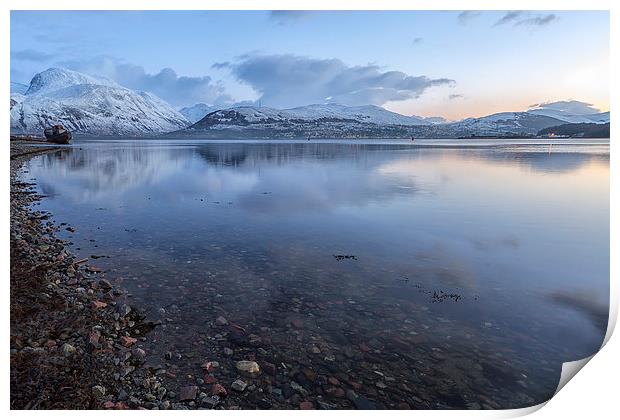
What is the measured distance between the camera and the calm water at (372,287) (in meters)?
6.52

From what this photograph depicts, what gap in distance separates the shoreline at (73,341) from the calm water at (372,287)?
0.45m

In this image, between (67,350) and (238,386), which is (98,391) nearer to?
(67,350)

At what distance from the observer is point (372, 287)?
9719 millimetres

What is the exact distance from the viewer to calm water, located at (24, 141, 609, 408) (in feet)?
21.4

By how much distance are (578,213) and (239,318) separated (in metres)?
18.5

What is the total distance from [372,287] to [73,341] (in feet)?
21.3

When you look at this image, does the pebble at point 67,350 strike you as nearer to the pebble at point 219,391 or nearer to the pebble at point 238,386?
the pebble at point 219,391

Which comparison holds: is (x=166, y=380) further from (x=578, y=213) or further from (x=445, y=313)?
(x=578, y=213)

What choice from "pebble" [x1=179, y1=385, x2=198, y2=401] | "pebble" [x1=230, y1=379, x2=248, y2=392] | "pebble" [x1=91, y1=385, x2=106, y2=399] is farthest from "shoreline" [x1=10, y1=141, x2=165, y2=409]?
"pebble" [x1=230, y1=379, x2=248, y2=392]

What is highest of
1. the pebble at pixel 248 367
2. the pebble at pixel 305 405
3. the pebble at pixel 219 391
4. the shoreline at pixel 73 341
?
the shoreline at pixel 73 341

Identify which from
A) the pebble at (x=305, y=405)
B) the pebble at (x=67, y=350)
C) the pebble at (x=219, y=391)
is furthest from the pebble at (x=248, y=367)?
the pebble at (x=67, y=350)

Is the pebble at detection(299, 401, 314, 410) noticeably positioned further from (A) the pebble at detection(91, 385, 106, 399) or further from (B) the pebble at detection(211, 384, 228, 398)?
(A) the pebble at detection(91, 385, 106, 399)

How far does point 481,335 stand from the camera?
7.68 meters

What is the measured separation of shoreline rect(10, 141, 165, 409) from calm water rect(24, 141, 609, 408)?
0.45m
